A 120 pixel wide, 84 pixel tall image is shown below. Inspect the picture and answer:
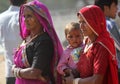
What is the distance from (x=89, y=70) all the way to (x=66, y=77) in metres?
0.26

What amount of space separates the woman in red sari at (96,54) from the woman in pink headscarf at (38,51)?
0.29 metres

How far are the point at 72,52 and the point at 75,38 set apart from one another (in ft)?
0.42

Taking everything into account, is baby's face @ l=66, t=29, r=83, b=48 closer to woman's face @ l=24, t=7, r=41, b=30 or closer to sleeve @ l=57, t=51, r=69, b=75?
sleeve @ l=57, t=51, r=69, b=75

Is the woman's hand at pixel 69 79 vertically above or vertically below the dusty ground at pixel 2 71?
above

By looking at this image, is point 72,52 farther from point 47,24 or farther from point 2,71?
point 2,71

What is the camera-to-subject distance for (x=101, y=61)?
10.6 feet

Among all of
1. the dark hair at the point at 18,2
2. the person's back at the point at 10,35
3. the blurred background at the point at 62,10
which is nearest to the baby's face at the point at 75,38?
the person's back at the point at 10,35

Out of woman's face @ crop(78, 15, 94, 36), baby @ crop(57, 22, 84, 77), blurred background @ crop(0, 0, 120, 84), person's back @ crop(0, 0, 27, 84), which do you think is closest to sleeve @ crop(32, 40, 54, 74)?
baby @ crop(57, 22, 84, 77)

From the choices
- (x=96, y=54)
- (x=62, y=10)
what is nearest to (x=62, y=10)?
(x=62, y=10)

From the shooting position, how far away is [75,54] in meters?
3.58

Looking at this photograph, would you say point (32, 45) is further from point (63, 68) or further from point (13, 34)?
point (13, 34)

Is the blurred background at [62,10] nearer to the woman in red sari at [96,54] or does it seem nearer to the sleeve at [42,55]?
the sleeve at [42,55]

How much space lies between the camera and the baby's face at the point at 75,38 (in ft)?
12.1

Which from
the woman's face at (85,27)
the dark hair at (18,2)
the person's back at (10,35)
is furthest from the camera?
the dark hair at (18,2)
